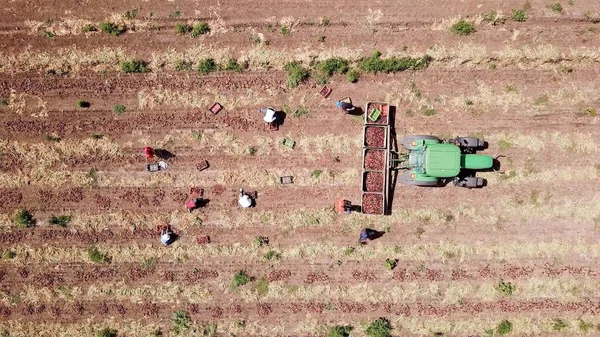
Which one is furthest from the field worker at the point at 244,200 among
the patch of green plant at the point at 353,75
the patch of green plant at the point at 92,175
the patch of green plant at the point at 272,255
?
the patch of green plant at the point at 353,75

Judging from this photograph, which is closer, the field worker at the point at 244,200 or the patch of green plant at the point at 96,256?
the field worker at the point at 244,200

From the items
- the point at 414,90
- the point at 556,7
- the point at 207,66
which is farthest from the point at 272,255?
the point at 556,7

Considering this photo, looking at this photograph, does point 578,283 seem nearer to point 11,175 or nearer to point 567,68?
point 567,68

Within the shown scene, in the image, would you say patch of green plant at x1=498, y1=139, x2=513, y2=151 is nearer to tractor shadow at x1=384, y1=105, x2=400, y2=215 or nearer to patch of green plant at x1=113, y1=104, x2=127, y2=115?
tractor shadow at x1=384, y1=105, x2=400, y2=215

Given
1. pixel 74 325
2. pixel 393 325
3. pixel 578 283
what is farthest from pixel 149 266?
pixel 578 283

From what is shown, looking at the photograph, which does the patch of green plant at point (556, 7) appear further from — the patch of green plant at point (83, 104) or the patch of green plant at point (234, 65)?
the patch of green plant at point (83, 104)
